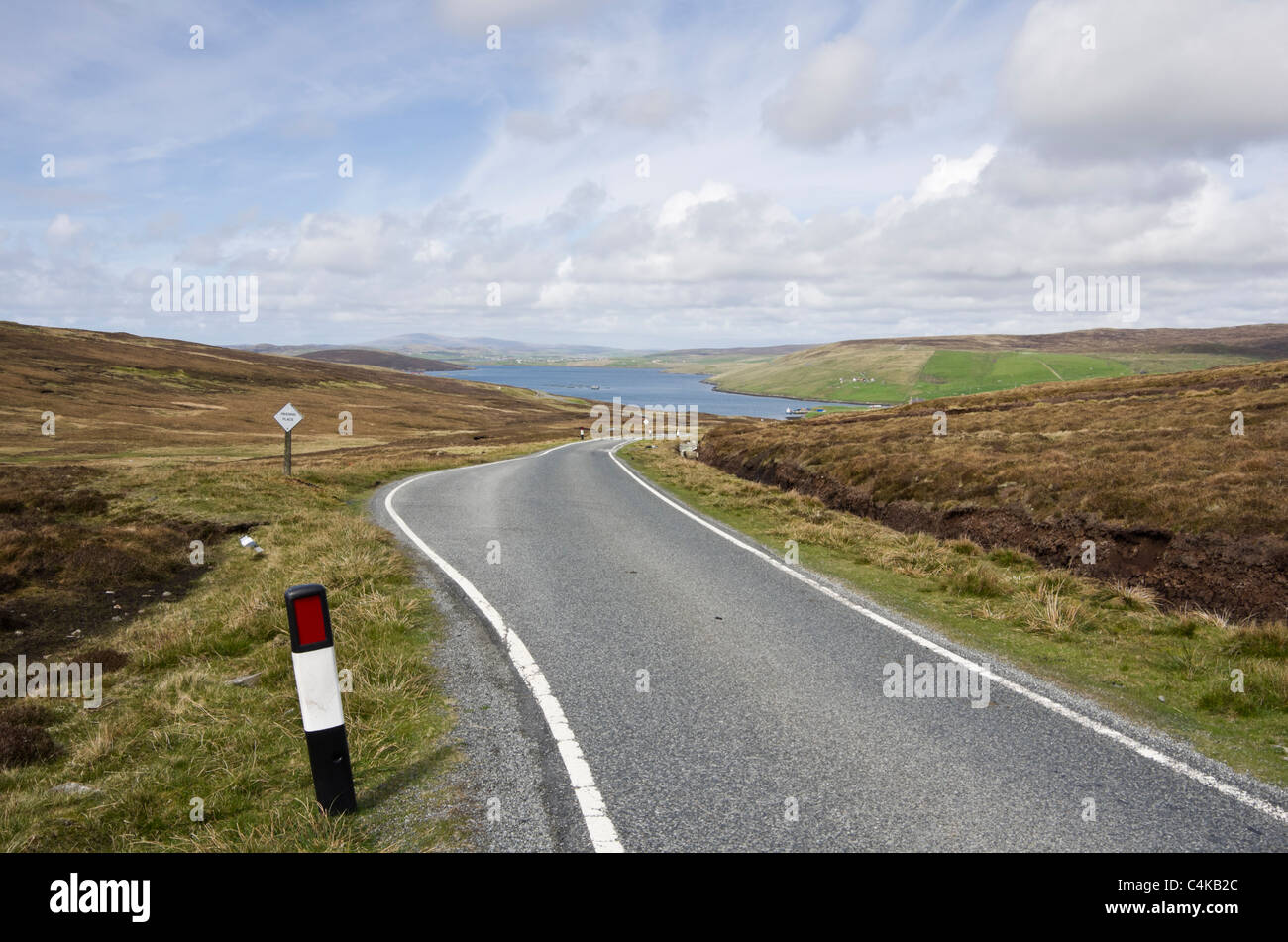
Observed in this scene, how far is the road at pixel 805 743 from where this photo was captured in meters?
3.85

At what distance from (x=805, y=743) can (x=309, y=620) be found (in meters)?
3.41

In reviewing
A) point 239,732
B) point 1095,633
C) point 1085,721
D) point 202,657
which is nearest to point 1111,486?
point 1095,633

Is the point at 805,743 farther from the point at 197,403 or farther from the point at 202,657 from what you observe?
the point at 197,403

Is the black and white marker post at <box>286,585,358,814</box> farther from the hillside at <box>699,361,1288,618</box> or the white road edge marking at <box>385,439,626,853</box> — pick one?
the hillside at <box>699,361,1288,618</box>

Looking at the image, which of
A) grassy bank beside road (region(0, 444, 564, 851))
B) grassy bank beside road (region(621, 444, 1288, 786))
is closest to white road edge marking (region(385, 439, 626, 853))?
grassy bank beside road (region(0, 444, 564, 851))

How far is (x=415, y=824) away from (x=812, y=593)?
21.5 ft

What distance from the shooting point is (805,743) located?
16.3ft

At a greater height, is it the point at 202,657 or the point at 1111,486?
the point at 1111,486

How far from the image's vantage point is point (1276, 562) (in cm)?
930

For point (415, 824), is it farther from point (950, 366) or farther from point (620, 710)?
point (950, 366)

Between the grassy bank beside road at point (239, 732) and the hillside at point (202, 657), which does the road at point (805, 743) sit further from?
the hillside at point (202, 657)

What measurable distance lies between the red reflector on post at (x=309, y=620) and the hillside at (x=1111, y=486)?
10.5m

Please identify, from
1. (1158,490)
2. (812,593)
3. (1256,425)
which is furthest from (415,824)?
(1256,425)

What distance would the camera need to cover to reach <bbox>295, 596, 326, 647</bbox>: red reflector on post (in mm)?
3850
